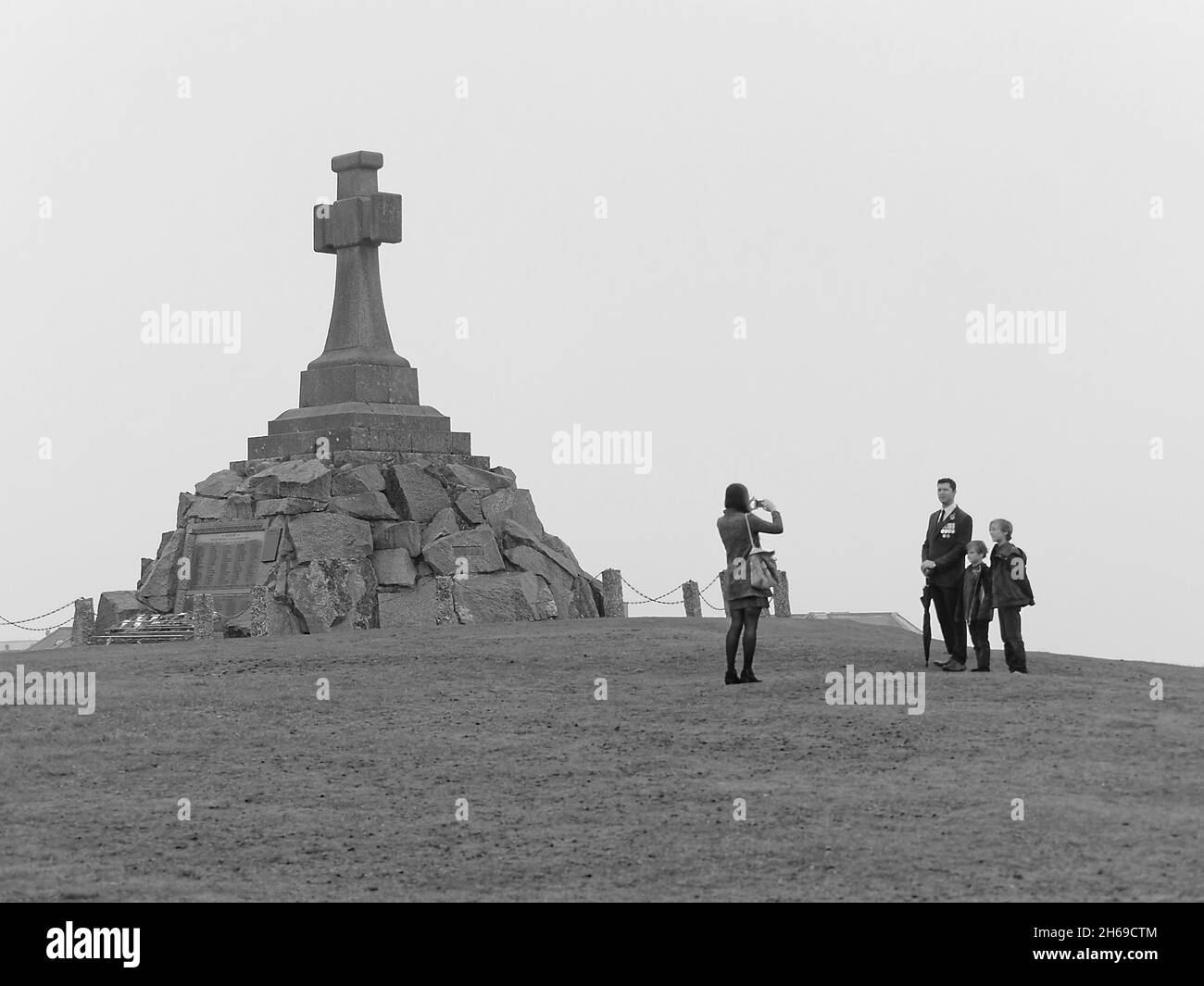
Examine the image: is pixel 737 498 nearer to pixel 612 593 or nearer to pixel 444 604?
pixel 444 604

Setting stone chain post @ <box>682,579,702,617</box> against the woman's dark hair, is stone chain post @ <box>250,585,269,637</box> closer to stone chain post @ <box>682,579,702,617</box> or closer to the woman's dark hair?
stone chain post @ <box>682,579,702,617</box>

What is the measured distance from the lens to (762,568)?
1842cm

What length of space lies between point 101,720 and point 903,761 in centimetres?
744

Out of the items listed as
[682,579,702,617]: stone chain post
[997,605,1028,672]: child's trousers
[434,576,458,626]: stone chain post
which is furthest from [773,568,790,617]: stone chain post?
[997,605,1028,672]: child's trousers

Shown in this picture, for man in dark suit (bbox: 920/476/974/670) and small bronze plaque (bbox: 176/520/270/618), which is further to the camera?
small bronze plaque (bbox: 176/520/270/618)

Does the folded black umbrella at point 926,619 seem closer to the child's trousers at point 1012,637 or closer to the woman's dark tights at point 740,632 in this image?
the child's trousers at point 1012,637

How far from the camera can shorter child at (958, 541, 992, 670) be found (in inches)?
773

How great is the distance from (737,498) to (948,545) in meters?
2.27

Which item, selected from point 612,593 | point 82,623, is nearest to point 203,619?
point 82,623

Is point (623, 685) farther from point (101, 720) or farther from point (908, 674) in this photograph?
point (101, 720)

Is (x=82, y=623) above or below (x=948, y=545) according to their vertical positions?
below

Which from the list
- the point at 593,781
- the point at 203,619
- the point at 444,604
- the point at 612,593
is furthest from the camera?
the point at 612,593

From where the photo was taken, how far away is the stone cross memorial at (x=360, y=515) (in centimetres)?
2680
